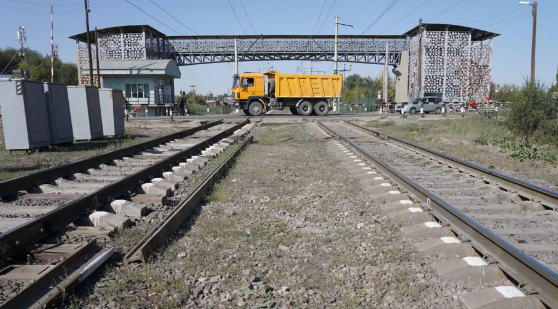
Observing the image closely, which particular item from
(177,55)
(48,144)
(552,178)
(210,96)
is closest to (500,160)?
(552,178)

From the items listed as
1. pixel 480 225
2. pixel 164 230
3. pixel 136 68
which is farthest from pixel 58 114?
pixel 136 68

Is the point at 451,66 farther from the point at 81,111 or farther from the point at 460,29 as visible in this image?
the point at 81,111

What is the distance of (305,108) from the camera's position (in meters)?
34.5

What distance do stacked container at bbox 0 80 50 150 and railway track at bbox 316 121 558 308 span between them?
8587 millimetres

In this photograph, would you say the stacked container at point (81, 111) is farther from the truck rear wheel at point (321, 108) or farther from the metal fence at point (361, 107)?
the metal fence at point (361, 107)

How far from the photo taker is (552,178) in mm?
8070

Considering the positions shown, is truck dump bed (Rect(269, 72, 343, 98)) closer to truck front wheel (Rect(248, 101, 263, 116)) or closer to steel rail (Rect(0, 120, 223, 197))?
truck front wheel (Rect(248, 101, 263, 116))

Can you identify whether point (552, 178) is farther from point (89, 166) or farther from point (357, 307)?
point (89, 166)

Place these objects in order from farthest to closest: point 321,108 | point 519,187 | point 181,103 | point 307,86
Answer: point 181,103 → point 321,108 → point 307,86 → point 519,187

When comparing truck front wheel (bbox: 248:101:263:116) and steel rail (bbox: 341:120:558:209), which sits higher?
truck front wheel (bbox: 248:101:263:116)

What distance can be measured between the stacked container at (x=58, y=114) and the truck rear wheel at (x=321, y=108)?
23.6 m

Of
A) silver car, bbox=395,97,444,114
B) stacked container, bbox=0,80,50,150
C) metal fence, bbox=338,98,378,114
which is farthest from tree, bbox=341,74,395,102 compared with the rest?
stacked container, bbox=0,80,50,150

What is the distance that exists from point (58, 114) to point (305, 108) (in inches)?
936

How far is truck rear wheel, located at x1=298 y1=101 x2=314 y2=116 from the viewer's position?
3431cm
